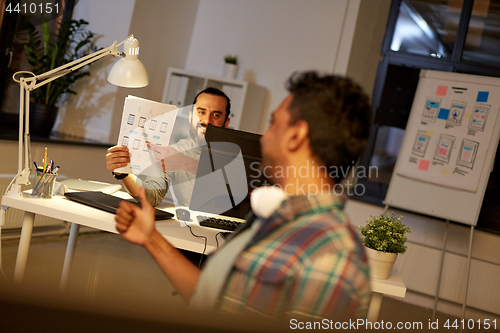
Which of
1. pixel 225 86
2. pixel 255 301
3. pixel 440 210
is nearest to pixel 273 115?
pixel 255 301

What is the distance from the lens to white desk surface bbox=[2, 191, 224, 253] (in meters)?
1.53

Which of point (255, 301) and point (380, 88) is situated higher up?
point (380, 88)

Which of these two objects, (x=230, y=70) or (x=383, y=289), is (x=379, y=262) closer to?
(x=383, y=289)

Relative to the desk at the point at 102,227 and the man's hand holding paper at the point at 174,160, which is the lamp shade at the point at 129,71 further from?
the desk at the point at 102,227

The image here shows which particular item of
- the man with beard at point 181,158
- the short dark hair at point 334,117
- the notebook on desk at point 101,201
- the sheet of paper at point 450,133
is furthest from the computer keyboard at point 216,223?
the sheet of paper at point 450,133

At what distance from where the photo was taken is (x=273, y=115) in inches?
30.6

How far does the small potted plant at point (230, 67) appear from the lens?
4.09 meters

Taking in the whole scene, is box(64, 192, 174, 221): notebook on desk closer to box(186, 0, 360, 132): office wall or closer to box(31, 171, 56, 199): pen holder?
box(31, 171, 56, 199): pen holder

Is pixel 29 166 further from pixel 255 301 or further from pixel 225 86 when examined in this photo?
pixel 225 86

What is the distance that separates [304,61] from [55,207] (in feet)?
9.77

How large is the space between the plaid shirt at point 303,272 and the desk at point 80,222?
2.84 ft

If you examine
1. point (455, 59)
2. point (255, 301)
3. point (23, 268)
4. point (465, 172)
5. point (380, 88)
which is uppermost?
point (455, 59)

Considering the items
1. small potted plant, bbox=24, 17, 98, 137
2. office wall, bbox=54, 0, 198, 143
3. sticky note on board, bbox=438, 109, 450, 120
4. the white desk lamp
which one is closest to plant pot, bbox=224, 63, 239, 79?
office wall, bbox=54, 0, 198, 143

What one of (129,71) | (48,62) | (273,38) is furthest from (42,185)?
(273,38)
